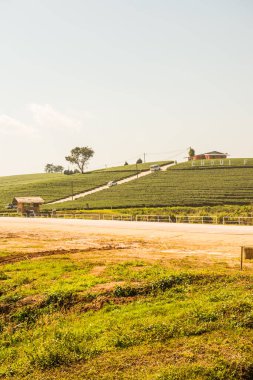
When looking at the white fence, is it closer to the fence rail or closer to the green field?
the fence rail

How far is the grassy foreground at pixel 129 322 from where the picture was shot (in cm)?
1088

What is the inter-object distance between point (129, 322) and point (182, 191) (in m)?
84.0

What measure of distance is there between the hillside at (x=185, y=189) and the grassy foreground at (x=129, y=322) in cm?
6145

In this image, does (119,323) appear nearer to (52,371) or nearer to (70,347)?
(70,347)

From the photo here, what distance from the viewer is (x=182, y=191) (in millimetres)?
97000

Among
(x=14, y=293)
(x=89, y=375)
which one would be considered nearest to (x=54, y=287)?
(x=14, y=293)

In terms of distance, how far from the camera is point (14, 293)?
58.4 ft

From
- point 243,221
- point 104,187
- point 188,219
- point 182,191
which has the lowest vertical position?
point 188,219

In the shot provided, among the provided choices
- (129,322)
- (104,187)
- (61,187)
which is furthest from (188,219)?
(61,187)

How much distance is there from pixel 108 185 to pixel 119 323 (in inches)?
4220

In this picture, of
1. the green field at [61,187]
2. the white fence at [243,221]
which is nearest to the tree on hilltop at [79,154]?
the green field at [61,187]

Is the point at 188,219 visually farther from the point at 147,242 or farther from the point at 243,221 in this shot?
the point at 147,242

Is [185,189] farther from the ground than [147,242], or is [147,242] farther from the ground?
[185,189]

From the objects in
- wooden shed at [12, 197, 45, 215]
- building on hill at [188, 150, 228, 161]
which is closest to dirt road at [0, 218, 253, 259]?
wooden shed at [12, 197, 45, 215]
